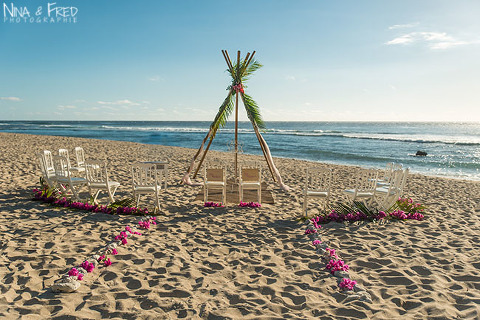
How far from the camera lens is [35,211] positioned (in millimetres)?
6043

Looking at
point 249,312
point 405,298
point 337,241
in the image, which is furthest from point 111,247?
point 405,298

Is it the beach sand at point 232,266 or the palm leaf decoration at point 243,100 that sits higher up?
the palm leaf decoration at point 243,100

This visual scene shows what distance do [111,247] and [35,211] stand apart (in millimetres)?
2717

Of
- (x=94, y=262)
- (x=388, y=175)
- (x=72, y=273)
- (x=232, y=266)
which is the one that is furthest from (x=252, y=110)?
(x=72, y=273)

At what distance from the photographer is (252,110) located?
8.74 m

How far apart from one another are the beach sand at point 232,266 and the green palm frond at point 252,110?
279cm

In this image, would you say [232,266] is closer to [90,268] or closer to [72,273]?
[90,268]

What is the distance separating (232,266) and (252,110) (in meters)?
5.43

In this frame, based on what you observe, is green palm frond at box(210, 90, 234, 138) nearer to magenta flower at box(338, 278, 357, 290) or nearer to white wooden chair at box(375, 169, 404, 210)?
white wooden chair at box(375, 169, 404, 210)

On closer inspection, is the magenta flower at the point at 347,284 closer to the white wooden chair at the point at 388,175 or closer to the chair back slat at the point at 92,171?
the white wooden chair at the point at 388,175

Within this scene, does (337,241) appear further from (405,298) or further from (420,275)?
(405,298)

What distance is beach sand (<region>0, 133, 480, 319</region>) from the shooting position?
3094mm

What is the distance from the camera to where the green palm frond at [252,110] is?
8672mm

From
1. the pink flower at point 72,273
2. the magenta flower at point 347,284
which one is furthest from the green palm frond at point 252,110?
the pink flower at point 72,273
